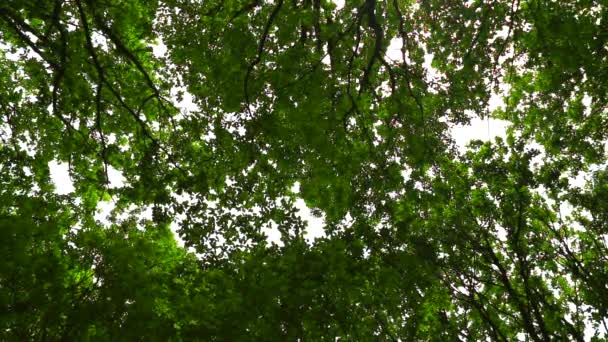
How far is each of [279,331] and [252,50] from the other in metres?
4.15

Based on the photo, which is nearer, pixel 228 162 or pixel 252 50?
pixel 252 50

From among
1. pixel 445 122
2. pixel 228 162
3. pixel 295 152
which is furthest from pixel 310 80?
pixel 445 122

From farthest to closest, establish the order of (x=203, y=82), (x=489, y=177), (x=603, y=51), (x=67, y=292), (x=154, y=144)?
(x=489, y=177), (x=603, y=51), (x=203, y=82), (x=67, y=292), (x=154, y=144)

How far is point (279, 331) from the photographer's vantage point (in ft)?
20.1

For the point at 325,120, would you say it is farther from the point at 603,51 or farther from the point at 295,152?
the point at 603,51

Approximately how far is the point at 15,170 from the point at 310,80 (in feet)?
25.1

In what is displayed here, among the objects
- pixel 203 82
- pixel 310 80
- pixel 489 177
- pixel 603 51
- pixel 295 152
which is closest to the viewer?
pixel 310 80

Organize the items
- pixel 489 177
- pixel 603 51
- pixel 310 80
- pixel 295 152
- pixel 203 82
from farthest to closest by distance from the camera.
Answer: pixel 489 177
pixel 603 51
pixel 203 82
pixel 295 152
pixel 310 80

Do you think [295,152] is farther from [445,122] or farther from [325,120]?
[445,122]

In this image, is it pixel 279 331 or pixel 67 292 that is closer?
pixel 279 331

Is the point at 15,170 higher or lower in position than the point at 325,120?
higher

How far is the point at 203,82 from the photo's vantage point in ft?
29.8

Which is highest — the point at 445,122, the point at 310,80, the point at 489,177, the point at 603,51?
the point at 489,177

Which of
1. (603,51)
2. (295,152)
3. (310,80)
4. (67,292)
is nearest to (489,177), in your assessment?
(603,51)
